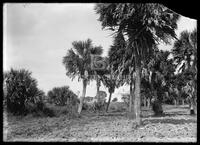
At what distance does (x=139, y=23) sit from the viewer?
33.7 feet

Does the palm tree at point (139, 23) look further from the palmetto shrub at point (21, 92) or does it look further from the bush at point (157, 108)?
the bush at point (157, 108)

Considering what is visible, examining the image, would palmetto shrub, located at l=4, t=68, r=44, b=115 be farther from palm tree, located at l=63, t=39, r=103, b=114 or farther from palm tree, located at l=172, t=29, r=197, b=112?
palm tree, located at l=172, t=29, r=197, b=112

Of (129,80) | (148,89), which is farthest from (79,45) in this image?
A: (148,89)

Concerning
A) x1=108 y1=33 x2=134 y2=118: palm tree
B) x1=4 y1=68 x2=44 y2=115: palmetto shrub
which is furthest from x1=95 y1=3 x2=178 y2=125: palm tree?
x1=108 y1=33 x2=134 y2=118: palm tree

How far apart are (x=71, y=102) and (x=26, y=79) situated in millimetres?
9045

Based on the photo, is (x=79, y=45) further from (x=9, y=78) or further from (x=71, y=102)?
(x=9, y=78)

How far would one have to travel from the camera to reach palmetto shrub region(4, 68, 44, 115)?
13.7 metres

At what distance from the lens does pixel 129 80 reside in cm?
2198

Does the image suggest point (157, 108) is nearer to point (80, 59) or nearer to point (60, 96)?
point (80, 59)

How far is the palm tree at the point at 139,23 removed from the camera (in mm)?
9805

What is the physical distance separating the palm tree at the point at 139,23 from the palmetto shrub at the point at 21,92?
632 centimetres

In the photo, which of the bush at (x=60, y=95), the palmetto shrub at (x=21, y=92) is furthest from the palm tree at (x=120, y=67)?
the bush at (x=60, y=95)

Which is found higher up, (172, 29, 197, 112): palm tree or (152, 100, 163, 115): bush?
(172, 29, 197, 112): palm tree

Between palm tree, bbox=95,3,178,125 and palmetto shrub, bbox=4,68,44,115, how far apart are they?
20.7 ft
